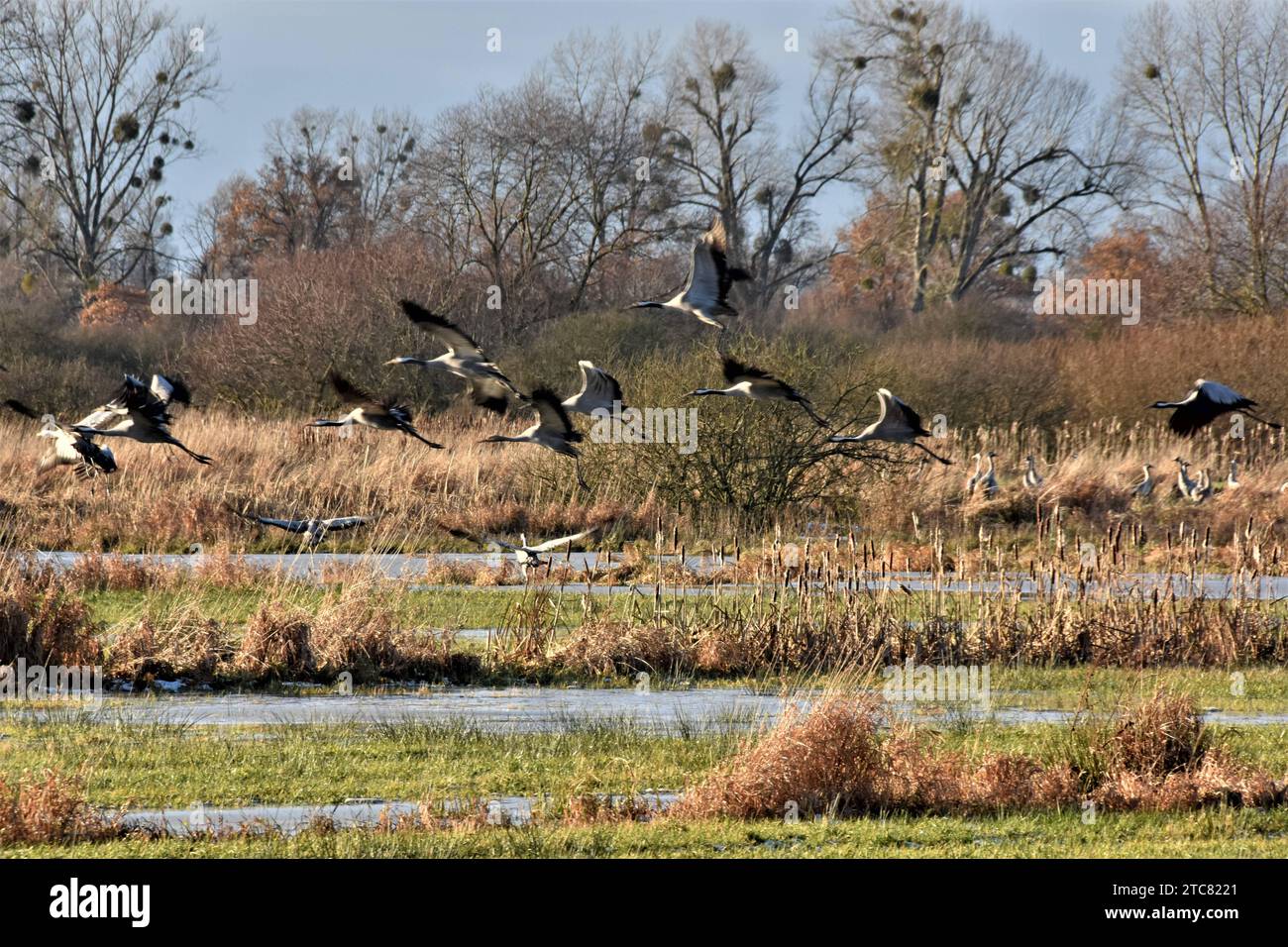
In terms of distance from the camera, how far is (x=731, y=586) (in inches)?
716

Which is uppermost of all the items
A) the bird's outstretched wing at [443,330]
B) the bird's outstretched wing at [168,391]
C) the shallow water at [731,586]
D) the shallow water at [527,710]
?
the bird's outstretched wing at [443,330]

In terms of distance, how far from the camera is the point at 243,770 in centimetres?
934

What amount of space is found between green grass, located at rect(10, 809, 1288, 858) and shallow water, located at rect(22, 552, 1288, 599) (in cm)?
→ 567

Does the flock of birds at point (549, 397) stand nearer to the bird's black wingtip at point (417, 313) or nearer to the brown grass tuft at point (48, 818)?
the bird's black wingtip at point (417, 313)

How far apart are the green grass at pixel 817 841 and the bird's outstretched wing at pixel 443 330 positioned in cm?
429

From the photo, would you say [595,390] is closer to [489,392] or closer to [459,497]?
[489,392]

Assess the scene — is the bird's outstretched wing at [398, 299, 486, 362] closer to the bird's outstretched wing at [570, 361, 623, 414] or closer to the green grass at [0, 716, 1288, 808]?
the bird's outstretched wing at [570, 361, 623, 414]

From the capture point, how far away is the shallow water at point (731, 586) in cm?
1436

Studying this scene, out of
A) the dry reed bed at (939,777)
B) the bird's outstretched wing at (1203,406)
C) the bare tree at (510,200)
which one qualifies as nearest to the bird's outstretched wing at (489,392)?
the dry reed bed at (939,777)

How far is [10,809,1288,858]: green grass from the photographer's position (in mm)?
7383

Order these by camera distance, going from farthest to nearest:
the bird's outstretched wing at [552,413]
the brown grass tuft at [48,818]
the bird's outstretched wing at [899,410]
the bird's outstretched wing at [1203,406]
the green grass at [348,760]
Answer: the bird's outstretched wing at [552,413] < the bird's outstretched wing at [899,410] < the bird's outstretched wing at [1203,406] < the green grass at [348,760] < the brown grass tuft at [48,818]

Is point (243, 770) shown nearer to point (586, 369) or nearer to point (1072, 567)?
point (586, 369)

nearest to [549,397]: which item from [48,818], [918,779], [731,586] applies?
[918,779]
